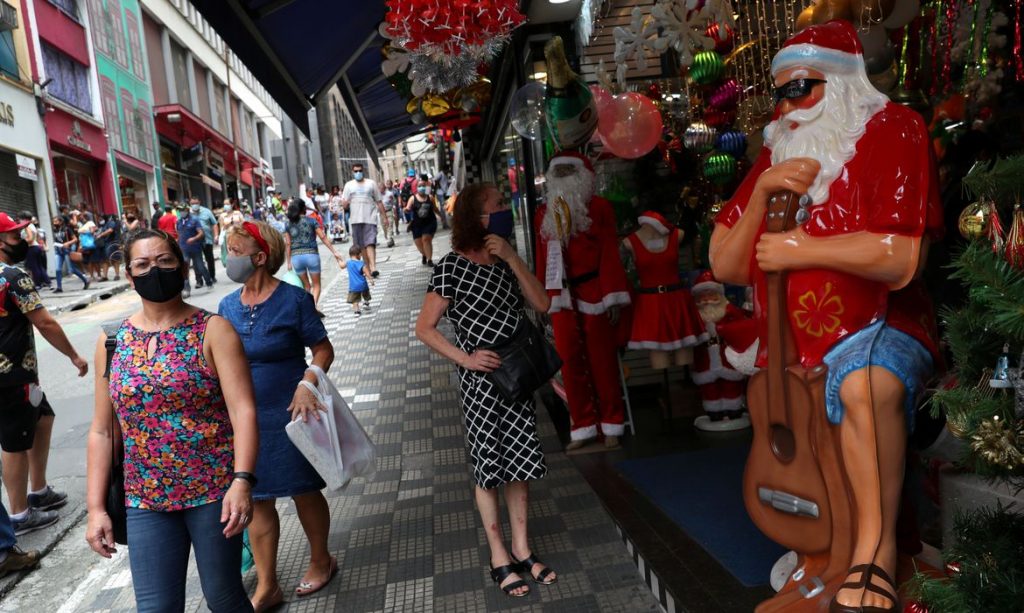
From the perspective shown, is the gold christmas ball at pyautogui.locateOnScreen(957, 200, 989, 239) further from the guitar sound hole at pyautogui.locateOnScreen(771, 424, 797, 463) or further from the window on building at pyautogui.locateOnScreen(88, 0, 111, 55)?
the window on building at pyautogui.locateOnScreen(88, 0, 111, 55)

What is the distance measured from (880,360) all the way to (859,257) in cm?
34

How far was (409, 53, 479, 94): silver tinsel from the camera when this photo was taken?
4336 mm

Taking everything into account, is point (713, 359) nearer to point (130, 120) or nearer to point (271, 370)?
Result: point (271, 370)

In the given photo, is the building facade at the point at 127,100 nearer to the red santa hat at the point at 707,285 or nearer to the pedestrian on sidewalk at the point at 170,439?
the red santa hat at the point at 707,285

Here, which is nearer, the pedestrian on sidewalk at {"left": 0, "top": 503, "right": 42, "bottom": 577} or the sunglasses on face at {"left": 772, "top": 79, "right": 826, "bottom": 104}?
the sunglasses on face at {"left": 772, "top": 79, "right": 826, "bottom": 104}

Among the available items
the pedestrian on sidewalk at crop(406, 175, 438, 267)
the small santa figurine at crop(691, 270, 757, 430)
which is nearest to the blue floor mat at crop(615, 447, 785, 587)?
the small santa figurine at crop(691, 270, 757, 430)

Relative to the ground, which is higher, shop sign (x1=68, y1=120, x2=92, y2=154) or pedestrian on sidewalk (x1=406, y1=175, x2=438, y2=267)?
shop sign (x1=68, y1=120, x2=92, y2=154)

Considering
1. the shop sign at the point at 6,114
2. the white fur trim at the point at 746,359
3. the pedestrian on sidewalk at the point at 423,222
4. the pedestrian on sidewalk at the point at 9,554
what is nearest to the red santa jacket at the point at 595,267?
the white fur trim at the point at 746,359

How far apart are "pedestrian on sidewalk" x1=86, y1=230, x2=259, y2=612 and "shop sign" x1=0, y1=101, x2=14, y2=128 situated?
19.0 metres

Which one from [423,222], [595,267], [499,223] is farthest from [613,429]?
[423,222]

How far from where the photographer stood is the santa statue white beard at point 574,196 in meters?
4.79

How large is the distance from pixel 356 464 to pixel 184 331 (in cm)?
116

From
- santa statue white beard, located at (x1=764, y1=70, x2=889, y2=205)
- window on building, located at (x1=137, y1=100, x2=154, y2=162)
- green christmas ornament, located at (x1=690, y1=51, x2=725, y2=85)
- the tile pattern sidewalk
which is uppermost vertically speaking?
window on building, located at (x1=137, y1=100, x2=154, y2=162)

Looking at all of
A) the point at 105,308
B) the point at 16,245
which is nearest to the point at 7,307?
the point at 16,245
